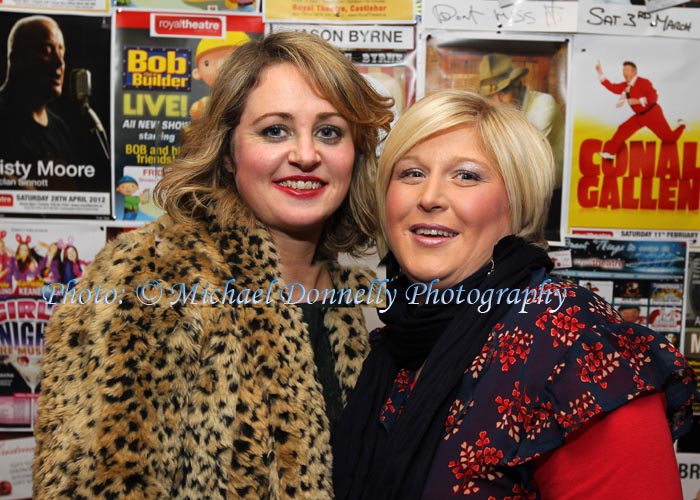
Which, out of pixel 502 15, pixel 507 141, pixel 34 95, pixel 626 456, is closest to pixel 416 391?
pixel 626 456

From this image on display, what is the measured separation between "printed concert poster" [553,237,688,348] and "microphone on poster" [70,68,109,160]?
1.57 m

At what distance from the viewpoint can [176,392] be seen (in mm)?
1275

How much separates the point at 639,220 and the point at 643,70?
0.50m

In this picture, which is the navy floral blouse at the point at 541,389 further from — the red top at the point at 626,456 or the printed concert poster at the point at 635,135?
the printed concert poster at the point at 635,135

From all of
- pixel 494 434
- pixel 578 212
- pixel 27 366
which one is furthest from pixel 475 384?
pixel 27 366

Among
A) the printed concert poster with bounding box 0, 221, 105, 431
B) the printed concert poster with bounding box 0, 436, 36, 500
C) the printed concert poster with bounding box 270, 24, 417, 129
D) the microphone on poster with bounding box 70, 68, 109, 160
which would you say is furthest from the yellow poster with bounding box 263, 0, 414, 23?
the printed concert poster with bounding box 0, 436, 36, 500

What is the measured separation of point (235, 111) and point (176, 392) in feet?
2.26

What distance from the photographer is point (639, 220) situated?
2.16 m

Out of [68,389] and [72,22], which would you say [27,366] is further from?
[72,22]

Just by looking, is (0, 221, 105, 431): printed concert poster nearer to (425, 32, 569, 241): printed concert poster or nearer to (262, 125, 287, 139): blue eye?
(262, 125, 287, 139): blue eye

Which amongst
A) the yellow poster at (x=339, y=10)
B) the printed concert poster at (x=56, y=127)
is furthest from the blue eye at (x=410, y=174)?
the printed concert poster at (x=56, y=127)

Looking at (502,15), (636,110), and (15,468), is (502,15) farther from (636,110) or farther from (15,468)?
(15,468)

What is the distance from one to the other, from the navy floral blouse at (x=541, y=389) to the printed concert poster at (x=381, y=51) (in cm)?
113

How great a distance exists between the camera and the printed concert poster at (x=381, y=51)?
2.06 metres
